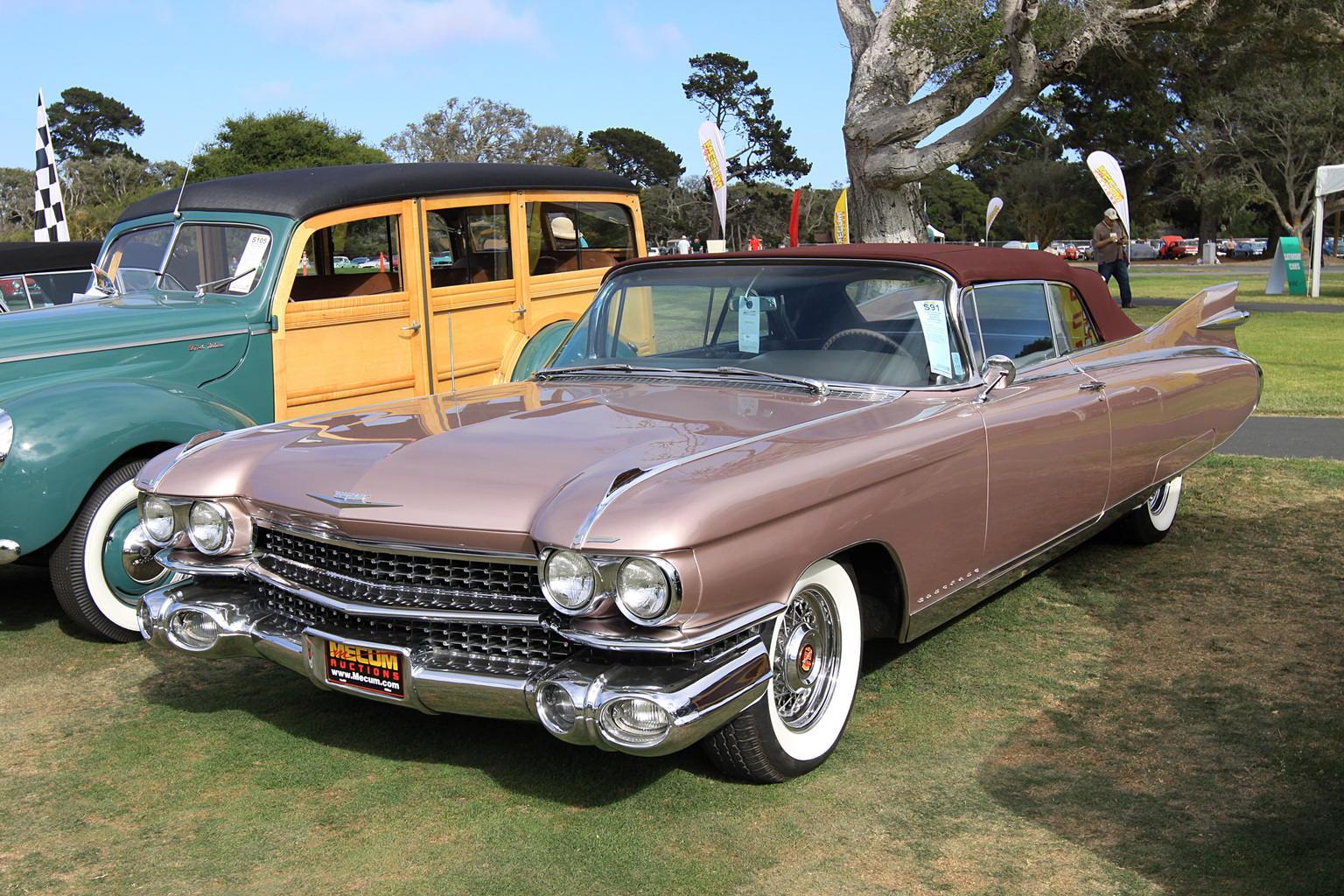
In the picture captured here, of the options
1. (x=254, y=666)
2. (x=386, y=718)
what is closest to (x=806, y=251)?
(x=386, y=718)

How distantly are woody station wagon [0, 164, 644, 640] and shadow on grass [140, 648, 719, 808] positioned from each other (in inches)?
20.5

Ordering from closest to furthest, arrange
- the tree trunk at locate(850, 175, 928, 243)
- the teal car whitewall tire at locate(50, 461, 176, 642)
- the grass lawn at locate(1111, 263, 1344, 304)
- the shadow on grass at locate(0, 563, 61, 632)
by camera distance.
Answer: the teal car whitewall tire at locate(50, 461, 176, 642), the shadow on grass at locate(0, 563, 61, 632), the tree trunk at locate(850, 175, 928, 243), the grass lawn at locate(1111, 263, 1344, 304)

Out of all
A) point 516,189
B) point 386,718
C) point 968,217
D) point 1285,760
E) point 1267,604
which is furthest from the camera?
point 968,217

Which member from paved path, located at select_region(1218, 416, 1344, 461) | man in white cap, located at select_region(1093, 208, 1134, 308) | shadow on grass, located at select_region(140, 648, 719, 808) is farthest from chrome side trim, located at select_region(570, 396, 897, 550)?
man in white cap, located at select_region(1093, 208, 1134, 308)

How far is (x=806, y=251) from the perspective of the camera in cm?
417

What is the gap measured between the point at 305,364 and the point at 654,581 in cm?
392

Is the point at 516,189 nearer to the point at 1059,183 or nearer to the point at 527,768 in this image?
the point at 527,768

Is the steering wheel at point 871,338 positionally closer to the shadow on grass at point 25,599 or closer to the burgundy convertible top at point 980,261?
the burgundy convertible top at point 980,261

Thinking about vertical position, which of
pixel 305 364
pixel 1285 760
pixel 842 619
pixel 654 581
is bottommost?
pixel 1285 760

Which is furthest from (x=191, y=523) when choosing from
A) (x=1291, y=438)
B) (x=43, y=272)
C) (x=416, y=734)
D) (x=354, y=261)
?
(x=1291, y=438)

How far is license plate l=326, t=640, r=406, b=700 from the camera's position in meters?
2.88

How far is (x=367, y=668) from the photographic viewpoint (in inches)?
116

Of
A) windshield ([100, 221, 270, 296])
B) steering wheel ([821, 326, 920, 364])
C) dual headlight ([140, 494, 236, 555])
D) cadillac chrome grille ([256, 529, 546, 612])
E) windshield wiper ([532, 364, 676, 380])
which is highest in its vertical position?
windshield ([100, 221, 270, 296])

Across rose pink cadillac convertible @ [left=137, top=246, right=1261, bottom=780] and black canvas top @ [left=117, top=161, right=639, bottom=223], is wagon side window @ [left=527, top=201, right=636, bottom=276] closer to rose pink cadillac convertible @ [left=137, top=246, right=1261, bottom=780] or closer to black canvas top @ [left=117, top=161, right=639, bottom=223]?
black canvas top @ [left=117, top=161, right=639, bottom=223]
